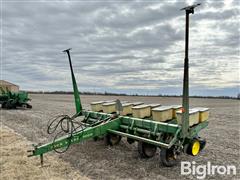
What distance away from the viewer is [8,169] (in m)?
5.33

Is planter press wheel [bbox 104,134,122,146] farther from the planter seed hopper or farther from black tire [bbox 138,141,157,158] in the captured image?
black tire [bbox 138,141,157,158]

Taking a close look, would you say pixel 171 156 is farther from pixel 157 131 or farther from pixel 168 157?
pixel 157 131

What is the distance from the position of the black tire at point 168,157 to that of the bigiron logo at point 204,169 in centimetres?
24

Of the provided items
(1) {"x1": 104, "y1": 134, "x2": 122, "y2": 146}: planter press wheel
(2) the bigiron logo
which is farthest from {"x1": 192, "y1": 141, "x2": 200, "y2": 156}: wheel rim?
(1) {"x1": 104, "y1": 134, "x2": 122, "y2": 146}: planter press wheel

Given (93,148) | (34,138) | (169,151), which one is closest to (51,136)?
(34,138)

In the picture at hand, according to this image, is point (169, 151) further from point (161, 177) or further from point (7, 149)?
point (7, 149)

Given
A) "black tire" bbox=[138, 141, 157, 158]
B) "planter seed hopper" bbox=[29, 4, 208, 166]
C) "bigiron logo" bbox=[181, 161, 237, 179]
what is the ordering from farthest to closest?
"black tire" bbox=[138, 141, 157, 158] < "bigiron logo" bbox=[181, 161, 237, 179] < "planter seed hopper" bbox=[29, 4, 208, 166]

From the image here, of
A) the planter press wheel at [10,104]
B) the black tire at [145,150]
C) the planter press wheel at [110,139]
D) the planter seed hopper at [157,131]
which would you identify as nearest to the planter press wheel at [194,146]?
the planter seed hopper at [157,131]

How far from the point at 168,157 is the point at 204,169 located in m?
0.76

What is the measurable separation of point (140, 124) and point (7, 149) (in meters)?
3.57

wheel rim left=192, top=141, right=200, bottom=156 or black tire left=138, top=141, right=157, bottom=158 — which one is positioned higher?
wheel rim left=192, top=141, right=200, bottom=156

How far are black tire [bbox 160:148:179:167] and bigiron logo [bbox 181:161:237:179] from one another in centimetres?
24

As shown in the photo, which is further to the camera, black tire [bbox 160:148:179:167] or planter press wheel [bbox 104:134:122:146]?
planter press wheel [bbox 104:134:122:146]

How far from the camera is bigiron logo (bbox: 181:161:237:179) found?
4.99 metres
